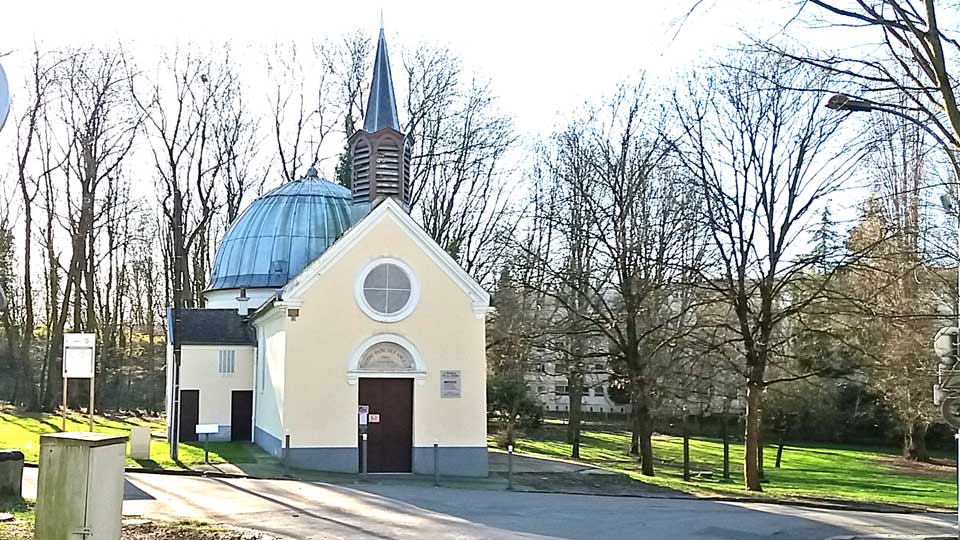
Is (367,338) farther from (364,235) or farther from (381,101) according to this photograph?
(381,101)

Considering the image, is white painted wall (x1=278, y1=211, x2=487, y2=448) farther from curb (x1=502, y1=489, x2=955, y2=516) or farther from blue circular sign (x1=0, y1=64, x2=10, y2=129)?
blue circular sign (x1=0, y1=64, x2=10, y2=129)

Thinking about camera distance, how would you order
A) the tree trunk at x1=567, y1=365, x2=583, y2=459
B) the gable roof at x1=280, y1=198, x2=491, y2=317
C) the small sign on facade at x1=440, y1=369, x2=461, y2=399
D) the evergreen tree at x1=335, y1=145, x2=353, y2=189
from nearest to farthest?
the gable roof at x1=280, y1=198, x2=491, y2=317 < the small sign on facade at x1=440, y1=369, x2=461, y2=399 < the tree trunk at x1=567, y1=365, x2=583, y2=459 < the evergreen tree at x1=335, y1=145, x2=353, y2=189

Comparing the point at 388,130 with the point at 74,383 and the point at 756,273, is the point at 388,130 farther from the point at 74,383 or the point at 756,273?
the point at 74,383

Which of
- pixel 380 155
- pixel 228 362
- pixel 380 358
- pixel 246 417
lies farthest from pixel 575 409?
pixel 380 358

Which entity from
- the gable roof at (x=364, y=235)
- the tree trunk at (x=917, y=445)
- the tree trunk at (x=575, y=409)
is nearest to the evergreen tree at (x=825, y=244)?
the gable roof at (x=364, y=235)

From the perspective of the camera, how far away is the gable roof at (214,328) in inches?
1244

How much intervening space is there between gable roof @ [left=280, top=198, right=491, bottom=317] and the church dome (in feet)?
27.2

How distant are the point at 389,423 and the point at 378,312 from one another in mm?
2750

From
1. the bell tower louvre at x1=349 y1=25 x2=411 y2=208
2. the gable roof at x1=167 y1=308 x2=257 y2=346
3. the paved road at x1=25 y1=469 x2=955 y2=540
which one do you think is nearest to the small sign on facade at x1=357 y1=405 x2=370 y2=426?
the paved road at x1=25 y1=469 x2=955 y2=540

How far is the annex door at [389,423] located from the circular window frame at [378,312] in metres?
1.57

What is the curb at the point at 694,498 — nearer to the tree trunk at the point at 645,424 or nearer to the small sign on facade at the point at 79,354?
the small sign on facade at the point at 79,354

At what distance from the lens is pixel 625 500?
1917cm

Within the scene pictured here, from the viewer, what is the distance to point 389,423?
974 inches

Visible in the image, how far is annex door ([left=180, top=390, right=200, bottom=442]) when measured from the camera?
102 ft
